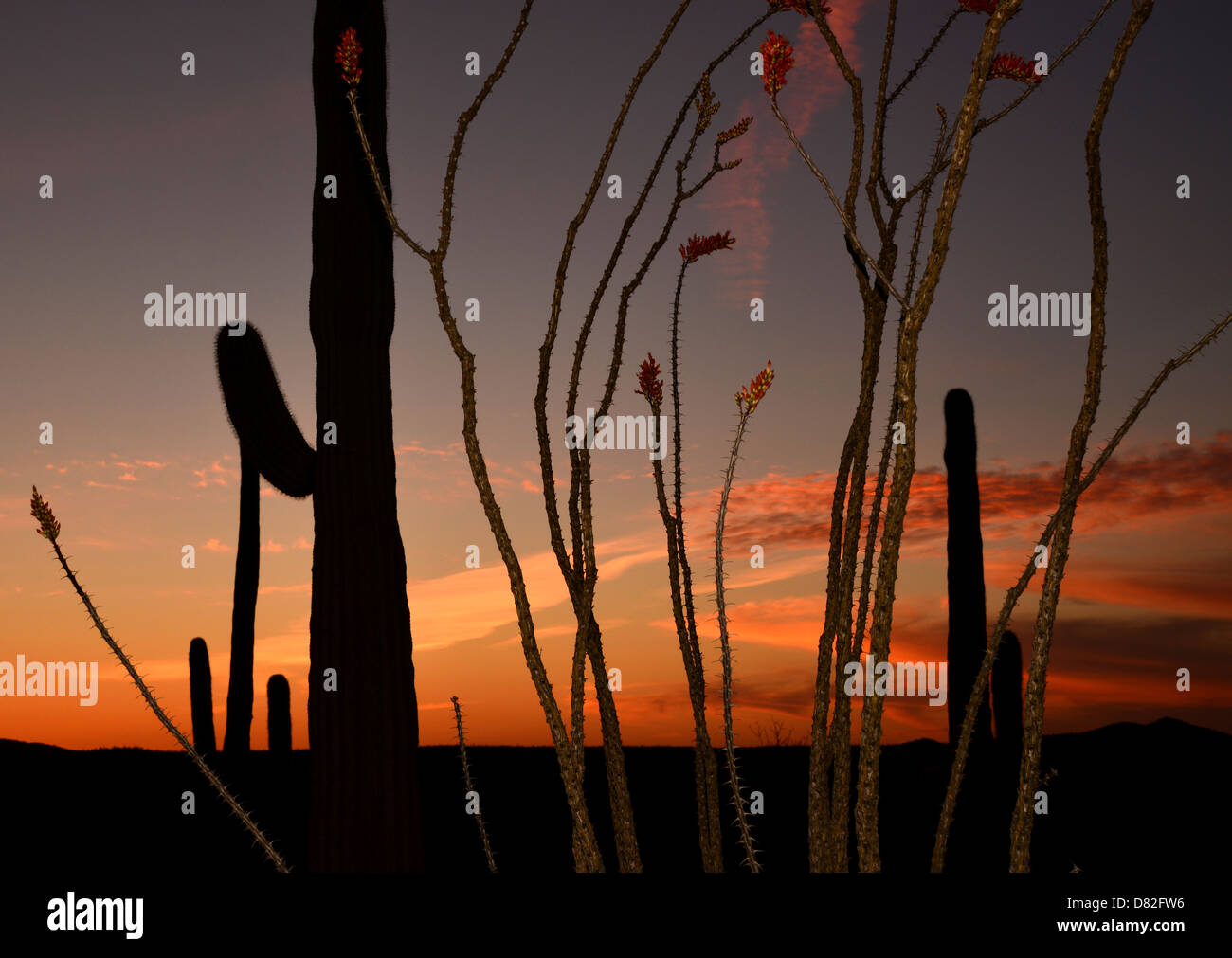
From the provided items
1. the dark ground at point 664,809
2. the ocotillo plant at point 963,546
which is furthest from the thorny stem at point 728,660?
the ocotillo plant at point 963,546

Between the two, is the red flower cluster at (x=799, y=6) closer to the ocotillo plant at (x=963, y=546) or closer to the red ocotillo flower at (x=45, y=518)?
the red ocotillo flower at (x=45, y=518)

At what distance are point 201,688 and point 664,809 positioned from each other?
3881 mm

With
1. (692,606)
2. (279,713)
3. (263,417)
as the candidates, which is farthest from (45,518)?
(279,713)

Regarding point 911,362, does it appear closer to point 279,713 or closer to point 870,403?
point 870,403

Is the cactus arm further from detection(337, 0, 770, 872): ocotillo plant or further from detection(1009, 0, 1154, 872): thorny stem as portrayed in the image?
detection(1009, 0, 1154, 872): thorny stem

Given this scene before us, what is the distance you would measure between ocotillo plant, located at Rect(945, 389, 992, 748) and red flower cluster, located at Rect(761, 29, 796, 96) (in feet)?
15.2

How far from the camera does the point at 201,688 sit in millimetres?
8094

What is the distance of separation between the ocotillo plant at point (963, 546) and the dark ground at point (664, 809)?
28.4 inches

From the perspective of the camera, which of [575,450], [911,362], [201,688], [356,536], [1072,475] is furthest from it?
[201,688]

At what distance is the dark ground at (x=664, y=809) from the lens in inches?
207
